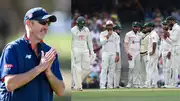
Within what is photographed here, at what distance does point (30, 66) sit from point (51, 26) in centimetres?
141

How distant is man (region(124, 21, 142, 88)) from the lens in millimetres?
14672

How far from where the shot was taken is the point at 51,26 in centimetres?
442

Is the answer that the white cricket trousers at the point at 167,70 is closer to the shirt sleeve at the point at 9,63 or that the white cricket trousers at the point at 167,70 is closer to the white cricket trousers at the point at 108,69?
the white cricket trousers at the point at 108,69

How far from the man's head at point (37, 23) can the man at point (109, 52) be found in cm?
1098

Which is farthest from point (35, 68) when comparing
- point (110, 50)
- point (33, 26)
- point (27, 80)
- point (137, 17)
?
point (137, 17)

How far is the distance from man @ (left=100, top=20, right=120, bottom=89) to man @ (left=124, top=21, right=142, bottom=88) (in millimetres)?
561

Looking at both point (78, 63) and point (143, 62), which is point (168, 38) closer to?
point (143, 62)

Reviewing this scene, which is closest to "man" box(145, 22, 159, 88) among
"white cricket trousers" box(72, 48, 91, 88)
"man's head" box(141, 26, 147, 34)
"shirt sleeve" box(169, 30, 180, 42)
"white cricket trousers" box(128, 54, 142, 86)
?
"man's head" box(141, 26, 147, 34)

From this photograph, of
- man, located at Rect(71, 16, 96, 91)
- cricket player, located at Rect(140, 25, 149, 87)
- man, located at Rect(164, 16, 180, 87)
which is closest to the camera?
man, located at Rect(71, 16, 96, 91)

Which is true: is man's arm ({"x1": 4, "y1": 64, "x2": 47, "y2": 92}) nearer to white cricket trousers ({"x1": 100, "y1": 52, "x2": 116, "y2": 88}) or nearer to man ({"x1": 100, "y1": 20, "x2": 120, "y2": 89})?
man ({"x1": 100, "y1": 20, "x2": 120, "y2": 89})

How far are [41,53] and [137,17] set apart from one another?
15.5 metres

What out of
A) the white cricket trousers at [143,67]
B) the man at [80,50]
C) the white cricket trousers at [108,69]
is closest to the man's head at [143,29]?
the white cricket trousers at [143,67]

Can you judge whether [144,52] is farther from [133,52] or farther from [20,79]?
[20,79]

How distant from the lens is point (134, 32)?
581 inches
